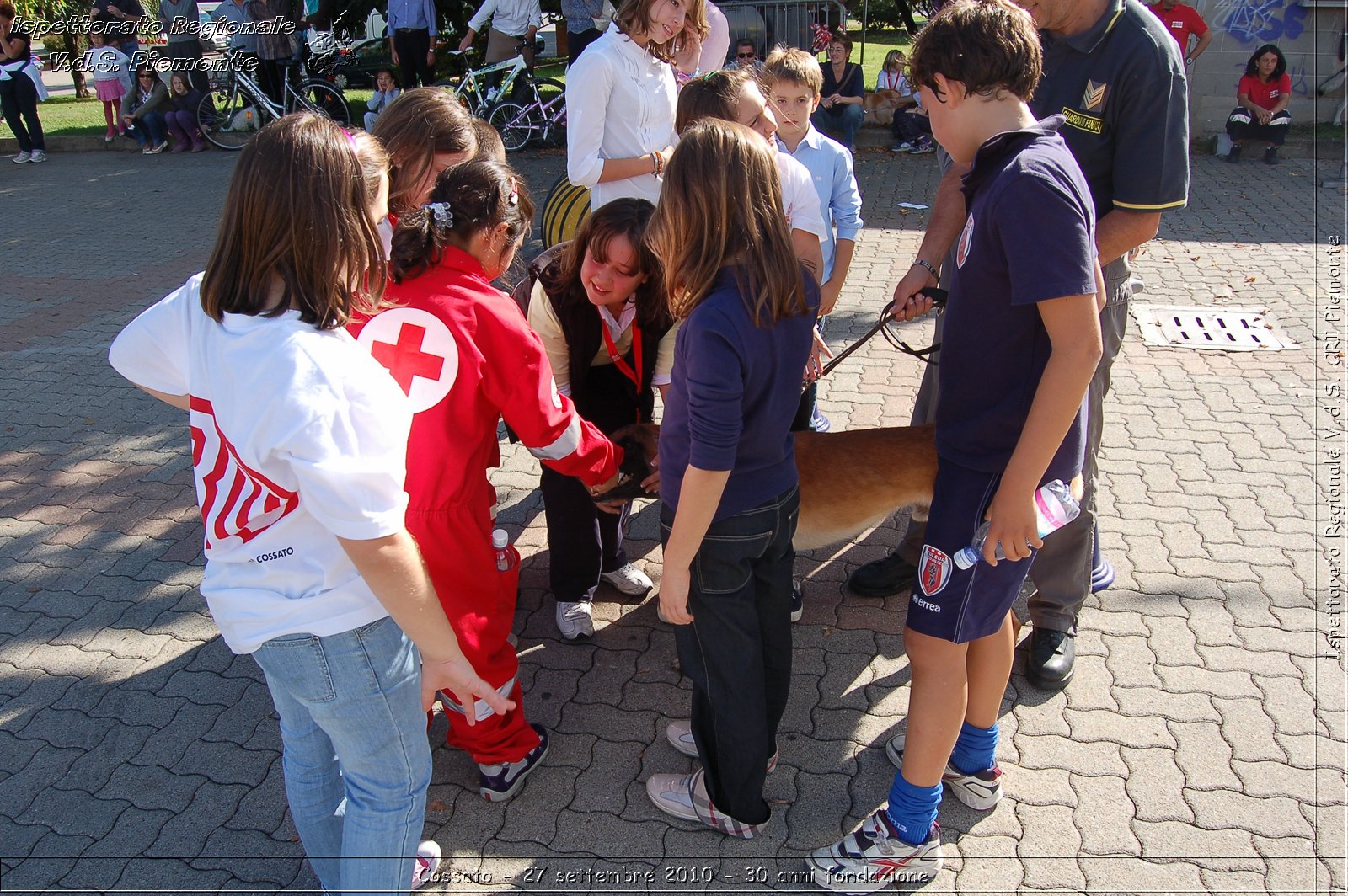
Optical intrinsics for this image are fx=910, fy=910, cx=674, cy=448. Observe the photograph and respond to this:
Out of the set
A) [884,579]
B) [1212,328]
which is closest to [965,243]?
[884,579]

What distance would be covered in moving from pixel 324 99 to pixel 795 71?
11.8m

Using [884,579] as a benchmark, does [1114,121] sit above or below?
above

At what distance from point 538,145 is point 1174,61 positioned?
35.2 feet

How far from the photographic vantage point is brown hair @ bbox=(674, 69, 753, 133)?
3.04m

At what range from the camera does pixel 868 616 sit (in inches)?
134

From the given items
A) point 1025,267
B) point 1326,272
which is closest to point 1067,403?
point 1025,267

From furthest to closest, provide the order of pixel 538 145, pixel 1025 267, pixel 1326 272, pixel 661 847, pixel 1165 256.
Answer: pixel 538 145 → pixel 1165 256 → pixel 1326 272 → pixel 661 847 → pixel 1025 267

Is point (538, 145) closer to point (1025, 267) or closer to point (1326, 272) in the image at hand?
point (1326, 272)

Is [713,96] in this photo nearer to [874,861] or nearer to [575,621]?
[575,621]

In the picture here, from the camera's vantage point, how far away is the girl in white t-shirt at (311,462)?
1556 mm

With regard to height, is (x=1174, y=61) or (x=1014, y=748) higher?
(x=1174, y=61)

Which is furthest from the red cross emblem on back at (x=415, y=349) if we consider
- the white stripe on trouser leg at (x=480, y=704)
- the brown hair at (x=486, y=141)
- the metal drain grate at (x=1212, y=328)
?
the metal drain grate at (x=1212, y=328)

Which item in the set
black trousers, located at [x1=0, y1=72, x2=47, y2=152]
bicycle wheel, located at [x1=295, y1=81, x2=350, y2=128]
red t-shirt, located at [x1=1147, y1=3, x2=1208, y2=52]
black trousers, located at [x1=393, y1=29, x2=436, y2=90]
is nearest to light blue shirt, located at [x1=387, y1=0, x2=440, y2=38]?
black trousers, located at [x1=393, y1=29, x2=436, y2=90]

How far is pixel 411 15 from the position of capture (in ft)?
39.6
